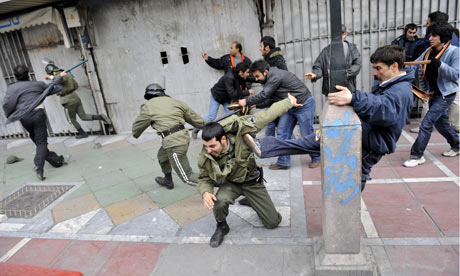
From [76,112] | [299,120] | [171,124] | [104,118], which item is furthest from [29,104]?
[299,120]

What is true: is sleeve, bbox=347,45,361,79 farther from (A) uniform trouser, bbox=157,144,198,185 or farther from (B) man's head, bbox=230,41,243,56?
(A) uniform trouser, bbox=157,144,198,185

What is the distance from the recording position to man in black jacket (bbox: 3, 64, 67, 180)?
549cm

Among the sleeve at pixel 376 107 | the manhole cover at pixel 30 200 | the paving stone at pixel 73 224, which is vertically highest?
the sleeve at pixel 376 107

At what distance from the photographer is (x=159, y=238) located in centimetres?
367

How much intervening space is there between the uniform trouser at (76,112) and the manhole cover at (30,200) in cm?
265

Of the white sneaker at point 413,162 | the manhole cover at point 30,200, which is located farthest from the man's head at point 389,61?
the manhole cover at point 30,200

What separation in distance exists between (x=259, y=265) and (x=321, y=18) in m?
5.23

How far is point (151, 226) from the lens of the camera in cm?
396

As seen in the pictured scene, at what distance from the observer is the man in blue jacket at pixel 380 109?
2293 mm

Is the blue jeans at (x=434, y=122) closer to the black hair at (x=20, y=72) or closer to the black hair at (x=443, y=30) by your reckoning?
the black hair at (x=443, y=30)

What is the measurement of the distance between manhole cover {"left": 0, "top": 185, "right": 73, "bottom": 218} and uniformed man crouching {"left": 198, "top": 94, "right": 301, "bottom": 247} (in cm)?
303

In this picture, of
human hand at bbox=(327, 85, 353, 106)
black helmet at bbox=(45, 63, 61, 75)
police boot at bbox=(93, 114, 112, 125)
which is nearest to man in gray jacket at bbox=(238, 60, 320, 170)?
human hand at bbox=(327, 85, 353, 106)

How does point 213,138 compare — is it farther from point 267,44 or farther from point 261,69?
point 267,44

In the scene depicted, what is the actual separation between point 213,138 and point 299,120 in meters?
2.24
